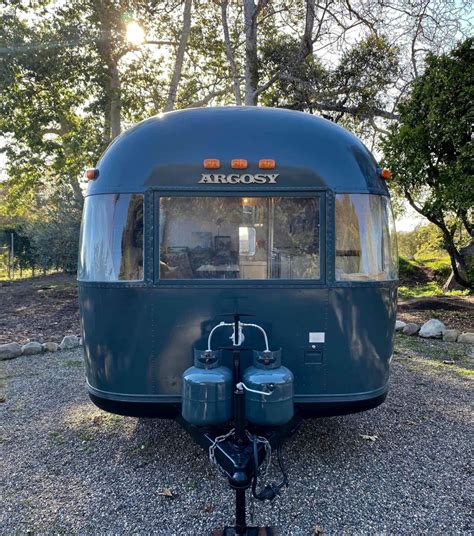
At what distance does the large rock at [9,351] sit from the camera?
7.10m

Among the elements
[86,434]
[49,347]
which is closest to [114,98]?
[49,347]

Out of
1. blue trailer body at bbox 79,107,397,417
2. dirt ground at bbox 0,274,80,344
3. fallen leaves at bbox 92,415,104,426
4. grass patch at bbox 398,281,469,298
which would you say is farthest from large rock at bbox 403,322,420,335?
dirt ground at bbox 0,274,80,344

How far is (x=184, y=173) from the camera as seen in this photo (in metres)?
3.24

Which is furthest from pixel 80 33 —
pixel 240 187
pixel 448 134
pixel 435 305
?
pixel 240 187

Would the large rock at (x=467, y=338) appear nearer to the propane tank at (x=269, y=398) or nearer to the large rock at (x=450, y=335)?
the large rock at (x=450, y=335)

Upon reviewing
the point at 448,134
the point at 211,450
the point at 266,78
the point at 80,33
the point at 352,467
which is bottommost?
the point at 352,467

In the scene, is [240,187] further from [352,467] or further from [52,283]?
[52,283]

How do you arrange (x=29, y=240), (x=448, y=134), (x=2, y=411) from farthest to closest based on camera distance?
1. (x=29, y=240)
2. (x=448, y=134)
3. (x=2, y=411)

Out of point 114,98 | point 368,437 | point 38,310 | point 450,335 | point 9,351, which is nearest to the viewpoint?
point 368,437

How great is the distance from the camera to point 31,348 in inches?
289

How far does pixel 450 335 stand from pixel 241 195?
20.8ft

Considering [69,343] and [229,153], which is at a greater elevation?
[229,153]

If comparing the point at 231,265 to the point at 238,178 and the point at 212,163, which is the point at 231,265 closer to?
the point at 238,178

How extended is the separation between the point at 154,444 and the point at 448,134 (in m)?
8.21
